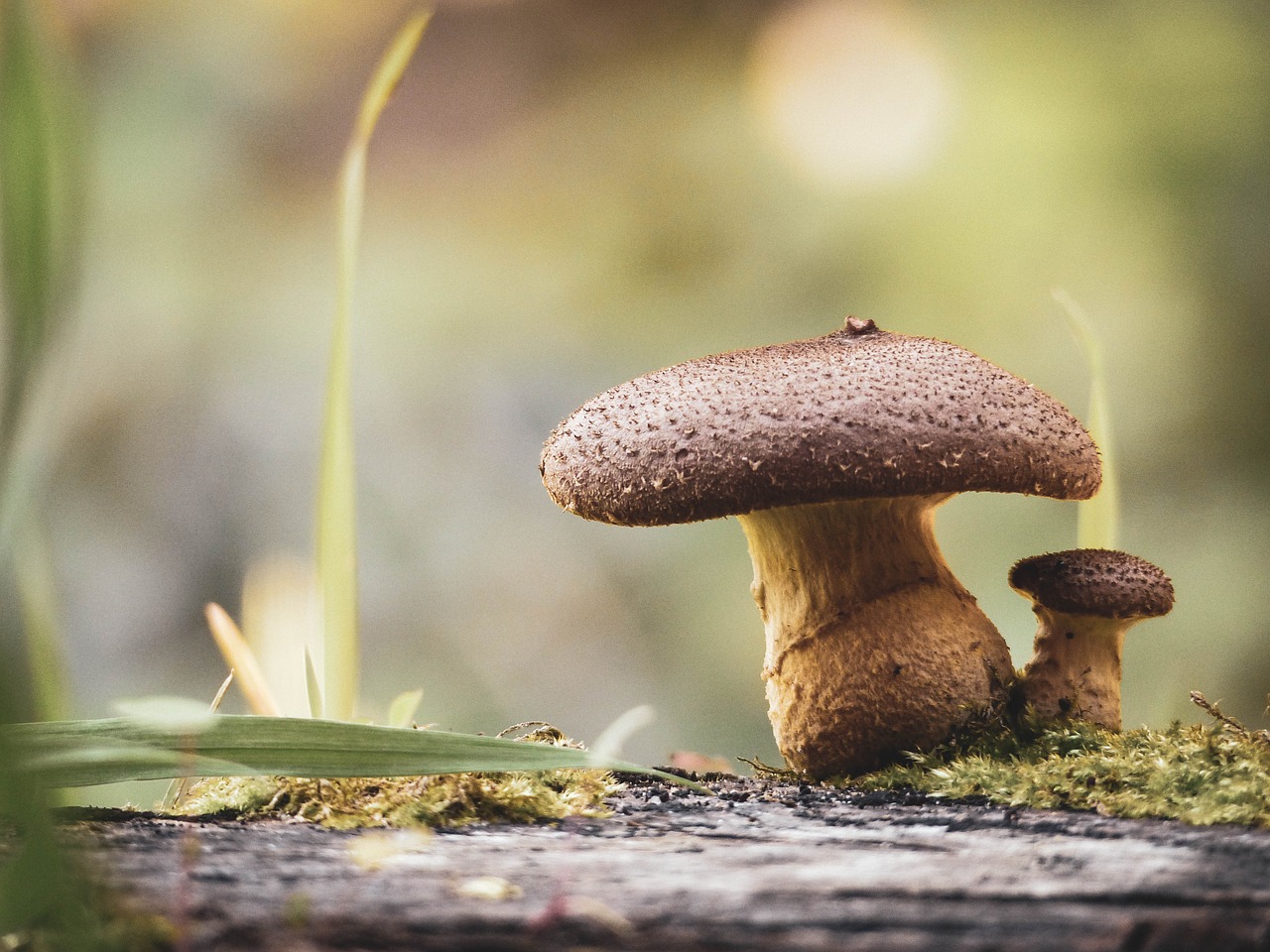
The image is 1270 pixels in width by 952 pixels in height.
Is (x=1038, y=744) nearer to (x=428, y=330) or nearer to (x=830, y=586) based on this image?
(x=830, y=586)

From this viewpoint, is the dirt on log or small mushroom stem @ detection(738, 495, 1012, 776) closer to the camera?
the dirt on log

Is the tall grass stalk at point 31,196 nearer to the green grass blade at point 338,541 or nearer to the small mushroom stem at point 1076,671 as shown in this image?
the green grass blade at point 338,541

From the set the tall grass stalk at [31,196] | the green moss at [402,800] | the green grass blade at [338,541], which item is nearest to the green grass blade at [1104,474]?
the green moss at [402,800]

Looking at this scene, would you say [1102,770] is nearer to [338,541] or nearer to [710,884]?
[710,884]

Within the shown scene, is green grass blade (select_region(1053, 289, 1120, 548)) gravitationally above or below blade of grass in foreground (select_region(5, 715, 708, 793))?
above

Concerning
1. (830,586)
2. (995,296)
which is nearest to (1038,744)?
(830,586)

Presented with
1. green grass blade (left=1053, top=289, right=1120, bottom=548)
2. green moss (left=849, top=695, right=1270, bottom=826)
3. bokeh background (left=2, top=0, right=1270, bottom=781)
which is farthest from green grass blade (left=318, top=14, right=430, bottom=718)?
bokeh background (left=2, top=0, right=1270, bottom=781)

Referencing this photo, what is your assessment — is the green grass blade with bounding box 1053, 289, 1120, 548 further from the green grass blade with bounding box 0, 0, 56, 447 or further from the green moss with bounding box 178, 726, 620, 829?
the green grass blade with bounding box 0, 0, 56, 447
